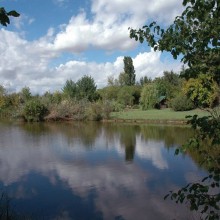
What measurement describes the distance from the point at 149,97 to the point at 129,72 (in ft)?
81.3

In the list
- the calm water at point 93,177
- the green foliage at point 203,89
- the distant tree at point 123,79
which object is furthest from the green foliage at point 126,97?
the green foliage at point 203,89

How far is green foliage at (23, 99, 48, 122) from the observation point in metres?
34.8

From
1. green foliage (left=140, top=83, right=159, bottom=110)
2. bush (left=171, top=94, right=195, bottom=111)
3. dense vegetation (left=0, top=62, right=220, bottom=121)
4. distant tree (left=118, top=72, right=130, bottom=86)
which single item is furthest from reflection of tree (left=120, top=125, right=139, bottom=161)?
distant tree (left=118, top=72, right=130, bottom=86)

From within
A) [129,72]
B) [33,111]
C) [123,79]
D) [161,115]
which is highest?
[129,72]

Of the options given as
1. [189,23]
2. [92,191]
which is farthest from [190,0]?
[92,191]

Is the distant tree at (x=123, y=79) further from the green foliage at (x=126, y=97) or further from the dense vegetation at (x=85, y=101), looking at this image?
the green foliage at (x=126, y=97)

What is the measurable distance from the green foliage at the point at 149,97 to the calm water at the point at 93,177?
25.3m

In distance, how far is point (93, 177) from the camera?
11.7 meters

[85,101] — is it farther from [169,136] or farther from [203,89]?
[203,89]

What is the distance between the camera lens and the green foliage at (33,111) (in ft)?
114

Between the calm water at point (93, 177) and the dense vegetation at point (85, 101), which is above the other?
the dense vegetation at point (85, 101)

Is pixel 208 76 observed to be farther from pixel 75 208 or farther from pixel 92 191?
pixel 92 191

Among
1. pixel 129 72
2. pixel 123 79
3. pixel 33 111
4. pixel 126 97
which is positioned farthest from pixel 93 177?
pixel 129 72

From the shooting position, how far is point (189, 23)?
10.7ft
